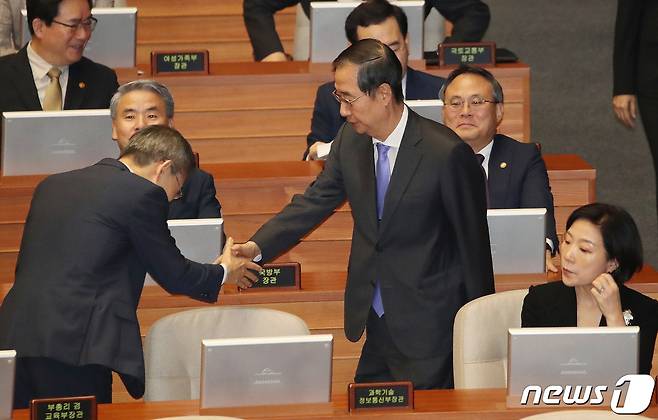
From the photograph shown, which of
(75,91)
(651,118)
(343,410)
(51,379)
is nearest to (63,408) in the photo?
(51,379)

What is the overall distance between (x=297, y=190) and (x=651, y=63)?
1.43 meters

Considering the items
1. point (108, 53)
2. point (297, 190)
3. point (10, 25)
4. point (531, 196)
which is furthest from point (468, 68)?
point (10, 25)

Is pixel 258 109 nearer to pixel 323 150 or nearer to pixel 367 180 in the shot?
pixel 323 150

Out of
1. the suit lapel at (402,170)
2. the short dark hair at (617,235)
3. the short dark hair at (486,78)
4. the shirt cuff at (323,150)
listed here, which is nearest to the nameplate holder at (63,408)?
the suit lapel at (402,170)

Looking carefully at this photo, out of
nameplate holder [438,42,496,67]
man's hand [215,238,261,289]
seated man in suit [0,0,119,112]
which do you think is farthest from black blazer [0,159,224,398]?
nameplate holder [438,42,496,67]

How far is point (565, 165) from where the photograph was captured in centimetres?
542

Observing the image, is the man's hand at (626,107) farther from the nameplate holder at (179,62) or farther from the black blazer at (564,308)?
the nameplate holder at (179,62)


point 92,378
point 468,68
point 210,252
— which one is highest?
point 468,68

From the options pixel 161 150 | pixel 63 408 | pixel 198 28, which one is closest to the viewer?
pixel 63 408

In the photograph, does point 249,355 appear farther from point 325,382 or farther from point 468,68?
point 468,68

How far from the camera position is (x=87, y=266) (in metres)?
3.60

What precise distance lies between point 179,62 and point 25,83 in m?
0.84

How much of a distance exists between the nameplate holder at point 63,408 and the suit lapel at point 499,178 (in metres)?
1.76

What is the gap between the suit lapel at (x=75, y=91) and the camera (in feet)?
17.5
